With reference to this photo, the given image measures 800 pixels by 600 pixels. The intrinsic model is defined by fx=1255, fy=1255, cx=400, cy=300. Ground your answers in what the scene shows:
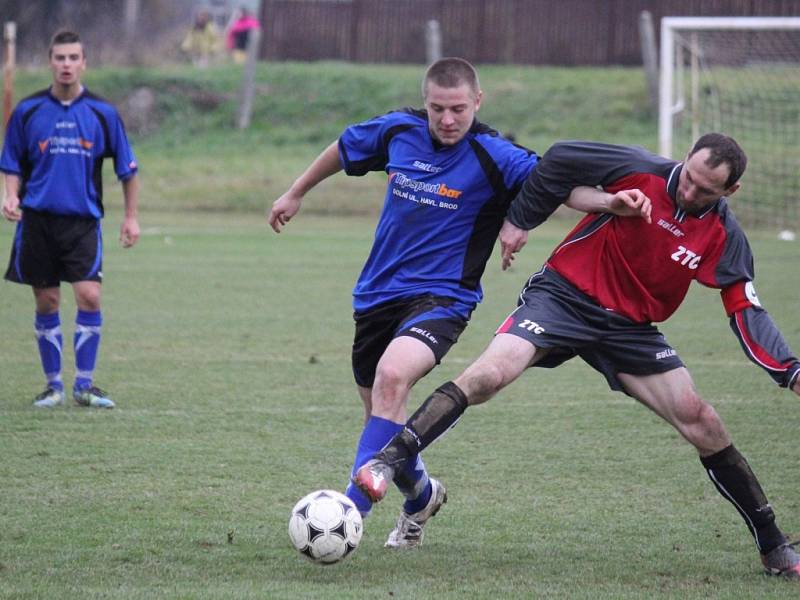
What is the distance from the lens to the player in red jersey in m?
4.82

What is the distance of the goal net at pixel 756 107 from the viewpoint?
20.1m

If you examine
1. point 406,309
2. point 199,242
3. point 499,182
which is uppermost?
point 499,182

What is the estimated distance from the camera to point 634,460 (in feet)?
21.6

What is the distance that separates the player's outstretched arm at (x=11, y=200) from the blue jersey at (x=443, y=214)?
3173 mm

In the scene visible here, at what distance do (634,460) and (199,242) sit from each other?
475 inches

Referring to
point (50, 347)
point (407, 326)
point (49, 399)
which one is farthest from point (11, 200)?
point (407, 326)

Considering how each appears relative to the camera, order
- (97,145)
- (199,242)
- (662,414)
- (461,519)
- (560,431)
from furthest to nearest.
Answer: (199,242), (97,145), (560,431), (461,519), (662,414)

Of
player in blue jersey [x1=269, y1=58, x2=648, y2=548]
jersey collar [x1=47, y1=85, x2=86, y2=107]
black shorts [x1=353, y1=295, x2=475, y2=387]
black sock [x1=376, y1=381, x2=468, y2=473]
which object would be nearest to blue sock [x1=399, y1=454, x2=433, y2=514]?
player in blue jersey [x1=269, y1=58, x2=648, y2=548]

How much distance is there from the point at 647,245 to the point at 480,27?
25762 millimetres

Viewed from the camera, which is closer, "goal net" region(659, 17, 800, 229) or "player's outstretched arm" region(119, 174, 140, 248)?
"player's outstretched arm" region(119, 174, 140, 248)

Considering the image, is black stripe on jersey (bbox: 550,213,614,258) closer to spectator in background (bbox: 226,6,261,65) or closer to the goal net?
the goal net

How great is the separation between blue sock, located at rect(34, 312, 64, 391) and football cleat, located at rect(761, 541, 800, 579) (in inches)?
183

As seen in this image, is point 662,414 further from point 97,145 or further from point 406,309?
point 97,145

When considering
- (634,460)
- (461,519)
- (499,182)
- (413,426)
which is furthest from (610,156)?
(634,460)
